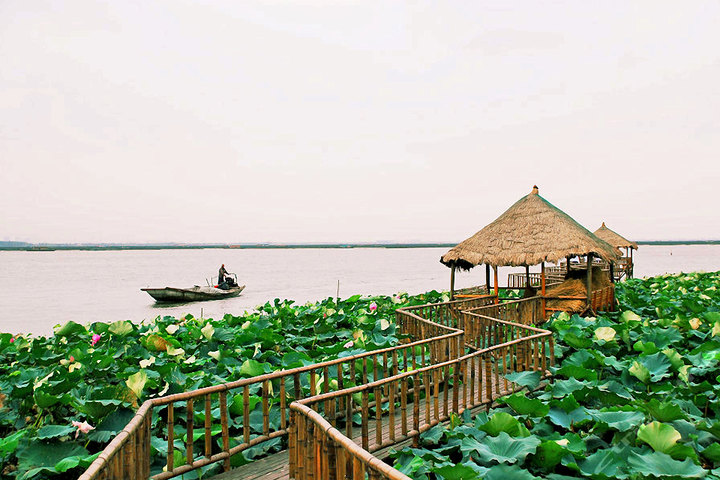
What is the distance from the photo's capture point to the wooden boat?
22.8 meters

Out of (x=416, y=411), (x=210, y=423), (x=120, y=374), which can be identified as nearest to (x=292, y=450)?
(x=210, y=423)

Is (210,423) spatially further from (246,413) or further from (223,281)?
(223,281)

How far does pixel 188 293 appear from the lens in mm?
23953

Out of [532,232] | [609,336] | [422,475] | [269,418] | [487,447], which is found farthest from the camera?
[532,232]

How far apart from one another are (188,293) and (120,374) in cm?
2047

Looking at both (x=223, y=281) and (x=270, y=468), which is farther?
(x=223, y=281)

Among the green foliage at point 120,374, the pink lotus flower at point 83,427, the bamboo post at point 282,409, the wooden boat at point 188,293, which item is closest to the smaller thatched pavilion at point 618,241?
the green foliage at point 120,374

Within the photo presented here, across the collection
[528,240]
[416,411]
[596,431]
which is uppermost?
[528,240]

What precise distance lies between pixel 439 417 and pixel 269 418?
1.64 metres

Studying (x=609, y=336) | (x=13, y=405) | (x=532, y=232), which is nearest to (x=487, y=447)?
(x=609, y=336)

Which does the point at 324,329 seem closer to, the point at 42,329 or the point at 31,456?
the point at 31,456

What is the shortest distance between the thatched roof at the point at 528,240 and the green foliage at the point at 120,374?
11.1 ft

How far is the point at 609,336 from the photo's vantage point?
636 cm

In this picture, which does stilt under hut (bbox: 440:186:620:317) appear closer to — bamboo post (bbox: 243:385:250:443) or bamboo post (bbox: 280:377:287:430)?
bamboo post (bbox: 280:377:287:430)
